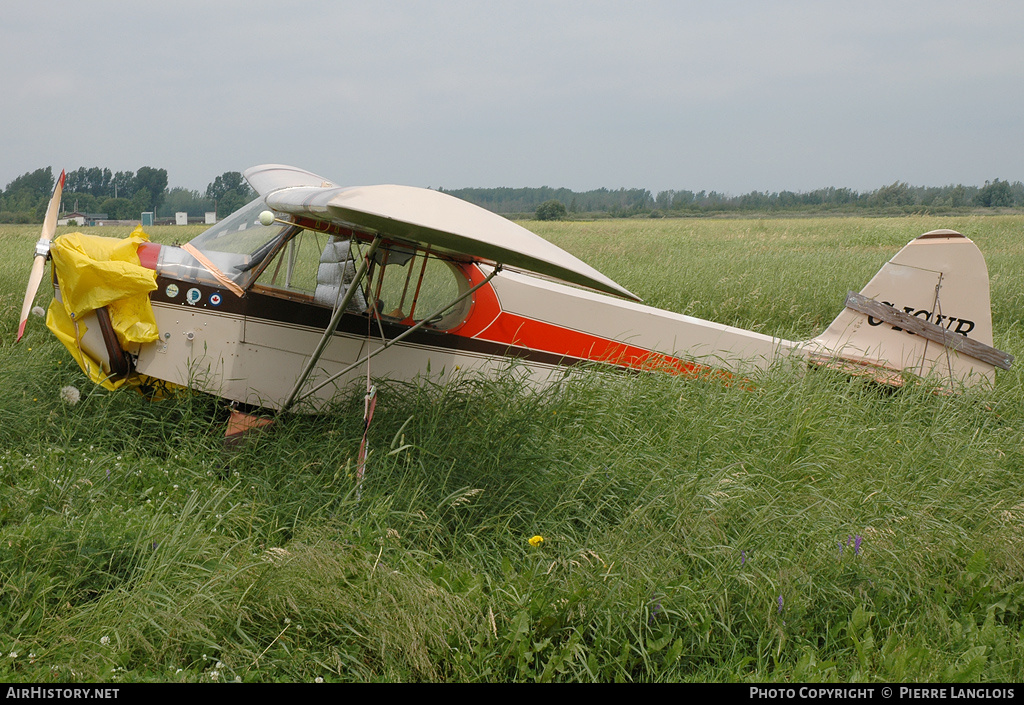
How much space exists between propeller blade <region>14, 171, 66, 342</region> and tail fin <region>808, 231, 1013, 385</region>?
5889 millimetres

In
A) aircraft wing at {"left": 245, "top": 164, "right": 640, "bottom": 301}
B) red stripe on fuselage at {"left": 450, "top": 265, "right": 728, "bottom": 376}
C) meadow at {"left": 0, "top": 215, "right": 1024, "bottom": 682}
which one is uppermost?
aircraft wing at {"left": 245, "top": 164, "right": 640, "bottom": 301}

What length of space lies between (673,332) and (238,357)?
3.39m

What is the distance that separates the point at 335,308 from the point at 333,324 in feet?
2.13

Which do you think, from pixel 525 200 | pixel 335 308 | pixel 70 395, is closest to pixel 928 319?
pixel 335 308

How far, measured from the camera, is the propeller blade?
4.37 metres

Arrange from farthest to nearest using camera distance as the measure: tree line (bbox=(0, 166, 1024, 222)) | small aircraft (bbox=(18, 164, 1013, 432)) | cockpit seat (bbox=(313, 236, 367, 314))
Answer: tree line (bbox=(0, 166, 1024, 222)) → cockpit seat (bbox=(313, 236, 367, 314)) → small aircraft (bbox=(18, 164, 1013, 432))

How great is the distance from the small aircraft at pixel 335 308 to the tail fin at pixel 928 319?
0.02 m

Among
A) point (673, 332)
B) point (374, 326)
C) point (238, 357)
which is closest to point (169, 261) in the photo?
point (238, 357)

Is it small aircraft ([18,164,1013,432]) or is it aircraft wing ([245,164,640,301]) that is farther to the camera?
small aircraft ([18,164,1013,432])

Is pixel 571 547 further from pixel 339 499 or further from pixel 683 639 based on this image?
pixel 339 499

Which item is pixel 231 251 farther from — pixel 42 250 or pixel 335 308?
pixel 42 250

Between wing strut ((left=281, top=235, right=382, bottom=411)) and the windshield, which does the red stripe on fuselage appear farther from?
the windshield

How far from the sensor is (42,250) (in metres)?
4.34

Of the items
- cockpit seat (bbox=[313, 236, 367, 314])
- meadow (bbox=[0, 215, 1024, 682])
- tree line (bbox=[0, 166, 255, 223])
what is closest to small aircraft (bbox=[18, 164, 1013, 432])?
cockpit seat (bbox=[313, 236, 367, 314])
